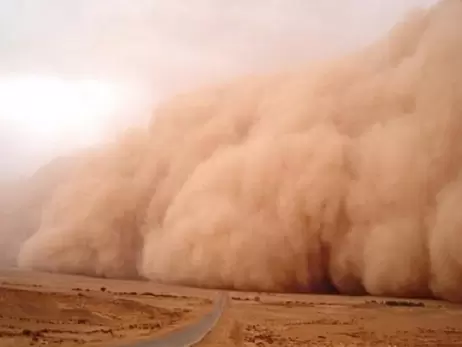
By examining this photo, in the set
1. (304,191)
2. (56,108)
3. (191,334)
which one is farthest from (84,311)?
(304,191)

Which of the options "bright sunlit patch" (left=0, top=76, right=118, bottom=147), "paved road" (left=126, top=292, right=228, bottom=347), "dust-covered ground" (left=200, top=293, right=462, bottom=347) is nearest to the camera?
"paved road" (left=126, top=292, right=228, bottom=347)

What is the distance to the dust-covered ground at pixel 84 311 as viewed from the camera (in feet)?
7.91

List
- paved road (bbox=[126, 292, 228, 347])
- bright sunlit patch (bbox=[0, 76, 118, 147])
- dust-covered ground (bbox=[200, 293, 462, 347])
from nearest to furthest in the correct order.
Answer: paved road (bbox=[126, 292, 228, 347])
dust-covered ground (bbox=[200, 293, 462, 347])
bright sunlit patch (bbox=[0, 76, 118, 147])

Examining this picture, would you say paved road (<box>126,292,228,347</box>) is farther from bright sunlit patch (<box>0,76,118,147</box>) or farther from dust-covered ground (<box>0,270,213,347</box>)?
bright sunlit patch (<box>0,76,118,147</box>)

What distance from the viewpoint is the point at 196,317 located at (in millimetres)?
2609

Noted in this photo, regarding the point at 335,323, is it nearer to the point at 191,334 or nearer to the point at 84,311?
the point at 191,334

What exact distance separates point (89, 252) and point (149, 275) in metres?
0.48

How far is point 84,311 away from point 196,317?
56 cm

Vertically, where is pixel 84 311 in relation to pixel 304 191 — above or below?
below

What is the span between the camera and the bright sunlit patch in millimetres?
2939

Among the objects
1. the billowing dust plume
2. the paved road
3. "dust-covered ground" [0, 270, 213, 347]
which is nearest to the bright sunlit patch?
the billowing dust plume

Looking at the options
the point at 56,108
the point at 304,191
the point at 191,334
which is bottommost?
the point at 191,334

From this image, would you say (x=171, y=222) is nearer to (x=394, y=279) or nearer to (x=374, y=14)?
(x=394, y=279)

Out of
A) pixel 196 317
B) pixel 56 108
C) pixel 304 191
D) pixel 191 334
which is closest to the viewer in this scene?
pixel 191 334
